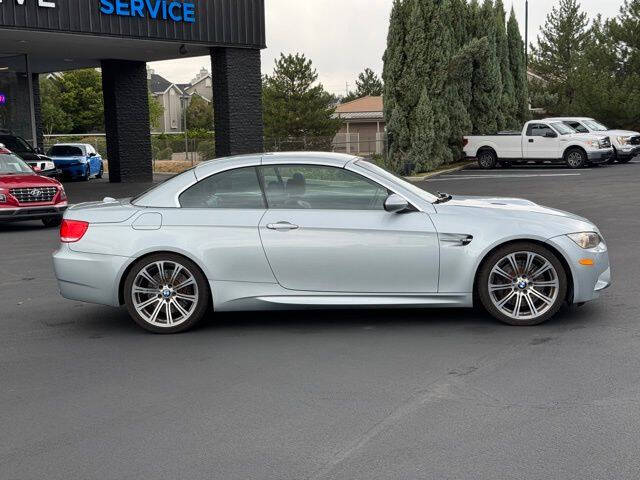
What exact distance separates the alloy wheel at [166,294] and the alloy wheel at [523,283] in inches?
100

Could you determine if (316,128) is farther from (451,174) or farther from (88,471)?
(88,471)

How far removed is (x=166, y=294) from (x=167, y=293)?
1 cm

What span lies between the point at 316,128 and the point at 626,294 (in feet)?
177

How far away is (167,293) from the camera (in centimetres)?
719

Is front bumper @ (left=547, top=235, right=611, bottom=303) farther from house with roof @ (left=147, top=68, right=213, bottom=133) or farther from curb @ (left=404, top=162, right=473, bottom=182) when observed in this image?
Result: house with roof @ (left=147, top=68, right=213, bottom=133)

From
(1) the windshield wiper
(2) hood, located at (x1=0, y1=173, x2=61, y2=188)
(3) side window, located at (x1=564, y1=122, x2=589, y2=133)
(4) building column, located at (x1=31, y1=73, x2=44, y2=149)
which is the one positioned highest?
(4) building column, located at (x1=31, y1=73, x2=44, y2=149)

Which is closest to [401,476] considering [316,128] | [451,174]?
[451,174]

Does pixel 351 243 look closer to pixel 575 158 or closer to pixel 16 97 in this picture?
pixel 16 97

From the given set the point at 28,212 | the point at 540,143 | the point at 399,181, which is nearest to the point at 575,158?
the point at 540,143

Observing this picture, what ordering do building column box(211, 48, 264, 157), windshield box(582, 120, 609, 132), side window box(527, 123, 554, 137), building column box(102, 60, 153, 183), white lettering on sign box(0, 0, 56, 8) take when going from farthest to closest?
windshield box(582, 120, 609, 132), side window box(527, 123, 554, 137), building column box(102, 60, 153, 183), building column box(211, 48, 264, 157), white lettering on sign box(0, 0, 56, 8)

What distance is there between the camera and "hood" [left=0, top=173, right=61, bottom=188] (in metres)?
15.4

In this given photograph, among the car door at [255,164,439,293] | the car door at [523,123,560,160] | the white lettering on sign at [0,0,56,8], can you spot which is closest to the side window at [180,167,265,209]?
the car door at [255,164,439,293]

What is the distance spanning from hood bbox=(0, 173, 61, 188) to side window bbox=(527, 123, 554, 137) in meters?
20.4

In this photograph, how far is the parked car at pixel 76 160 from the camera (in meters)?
32.7
